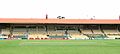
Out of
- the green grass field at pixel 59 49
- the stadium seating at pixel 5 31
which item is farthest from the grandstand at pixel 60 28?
the green grass field at pixel 59 49

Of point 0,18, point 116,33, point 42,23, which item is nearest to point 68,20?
point 42,23

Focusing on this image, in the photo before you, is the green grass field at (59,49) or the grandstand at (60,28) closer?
the green grass field at (59,49)

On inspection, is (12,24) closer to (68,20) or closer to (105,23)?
(68,20)

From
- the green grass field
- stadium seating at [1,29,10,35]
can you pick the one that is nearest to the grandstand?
stadium seating at [1,29,10,35]

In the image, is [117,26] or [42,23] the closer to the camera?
[42,23]

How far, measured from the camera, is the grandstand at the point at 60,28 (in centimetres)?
5875

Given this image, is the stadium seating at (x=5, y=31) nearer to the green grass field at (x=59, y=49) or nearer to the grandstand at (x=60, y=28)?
the grandstand at (x=60, y=28)

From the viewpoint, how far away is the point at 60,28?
62688mm

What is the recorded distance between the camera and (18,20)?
6050cm

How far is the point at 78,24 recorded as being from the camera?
62625 millimetres

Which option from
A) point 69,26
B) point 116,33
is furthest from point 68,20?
point 116,33

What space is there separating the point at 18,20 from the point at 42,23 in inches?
197

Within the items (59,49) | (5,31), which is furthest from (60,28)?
(59,49)

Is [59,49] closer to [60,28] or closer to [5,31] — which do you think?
[5,31]
